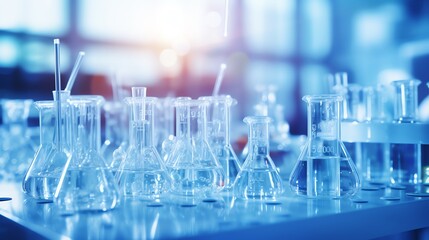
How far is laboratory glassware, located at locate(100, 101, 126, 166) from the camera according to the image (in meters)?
1.84

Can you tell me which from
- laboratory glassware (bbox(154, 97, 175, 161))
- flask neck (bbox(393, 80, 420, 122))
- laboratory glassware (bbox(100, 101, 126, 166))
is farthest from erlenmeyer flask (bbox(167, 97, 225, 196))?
flask neck (bbox(393, 80, 420, 122))

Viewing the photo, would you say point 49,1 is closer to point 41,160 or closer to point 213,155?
point 41,160

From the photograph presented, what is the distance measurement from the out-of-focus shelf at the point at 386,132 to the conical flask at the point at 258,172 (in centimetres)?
39

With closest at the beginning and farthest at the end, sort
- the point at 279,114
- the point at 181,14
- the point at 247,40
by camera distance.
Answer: the point at 279,114 < the point at 181,14 < the point at 247,40

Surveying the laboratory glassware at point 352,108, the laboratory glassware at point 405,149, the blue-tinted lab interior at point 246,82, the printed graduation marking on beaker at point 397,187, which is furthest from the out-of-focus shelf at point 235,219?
the laboratory glassware at point 352,108

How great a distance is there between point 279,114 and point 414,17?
2.96 feet

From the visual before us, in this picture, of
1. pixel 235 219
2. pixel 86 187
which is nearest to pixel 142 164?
pixel 86 187

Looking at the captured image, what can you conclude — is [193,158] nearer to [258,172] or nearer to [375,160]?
[258,172]

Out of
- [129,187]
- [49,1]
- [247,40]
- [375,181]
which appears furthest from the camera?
[247,40]

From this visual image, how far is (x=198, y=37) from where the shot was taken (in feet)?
10.8

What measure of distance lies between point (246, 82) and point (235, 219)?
8.74 feet

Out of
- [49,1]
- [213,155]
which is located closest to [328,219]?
[213,155]

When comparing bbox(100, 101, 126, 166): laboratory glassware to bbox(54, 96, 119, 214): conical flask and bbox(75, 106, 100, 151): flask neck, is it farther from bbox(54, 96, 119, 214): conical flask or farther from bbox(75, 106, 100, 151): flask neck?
bbox(54, 96, 119, 214): conical flask

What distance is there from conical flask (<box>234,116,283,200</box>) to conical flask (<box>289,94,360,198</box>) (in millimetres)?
68
